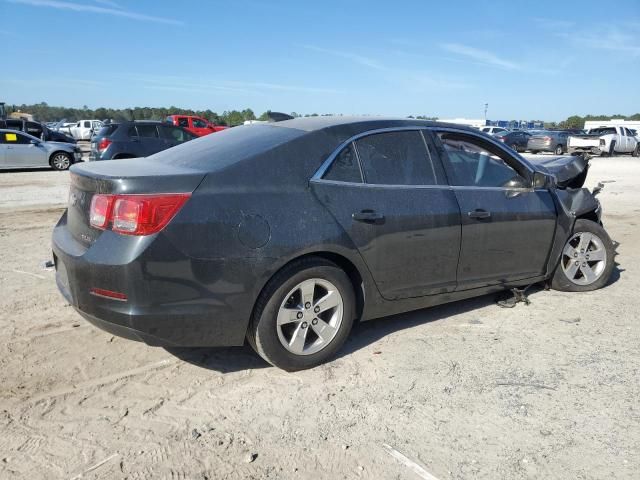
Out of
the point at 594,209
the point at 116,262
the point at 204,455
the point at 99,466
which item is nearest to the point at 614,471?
the point at 204,455

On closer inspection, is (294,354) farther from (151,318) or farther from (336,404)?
(151,318)

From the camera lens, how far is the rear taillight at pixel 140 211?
3002mm

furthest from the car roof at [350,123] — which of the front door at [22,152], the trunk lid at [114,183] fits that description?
the front door at [22,152]

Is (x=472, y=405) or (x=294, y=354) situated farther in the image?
(x=294, y=354)

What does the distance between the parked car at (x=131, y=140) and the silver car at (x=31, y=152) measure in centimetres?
348

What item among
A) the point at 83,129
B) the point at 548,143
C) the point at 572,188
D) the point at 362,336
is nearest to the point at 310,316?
the point at 362,336

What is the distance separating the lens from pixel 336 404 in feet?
10.5

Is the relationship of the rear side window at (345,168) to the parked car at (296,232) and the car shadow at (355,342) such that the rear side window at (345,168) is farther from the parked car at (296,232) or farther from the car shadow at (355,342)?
the car shadow at (355,342)

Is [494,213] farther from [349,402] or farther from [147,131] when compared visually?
[147,131]

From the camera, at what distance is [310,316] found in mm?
3525

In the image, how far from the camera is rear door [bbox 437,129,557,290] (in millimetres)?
4246

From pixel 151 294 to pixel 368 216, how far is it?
1.47m

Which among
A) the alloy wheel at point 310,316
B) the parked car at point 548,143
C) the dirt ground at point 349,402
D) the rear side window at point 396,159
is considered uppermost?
the parked car at point 548,143

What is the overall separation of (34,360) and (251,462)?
1864 mm
